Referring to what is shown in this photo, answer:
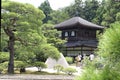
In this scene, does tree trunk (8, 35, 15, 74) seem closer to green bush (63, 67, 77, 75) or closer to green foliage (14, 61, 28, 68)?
green foliage (14, 61, 28, 68)

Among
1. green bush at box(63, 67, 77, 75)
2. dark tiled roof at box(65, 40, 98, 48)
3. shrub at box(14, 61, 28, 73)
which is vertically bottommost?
green bush at box(63, 67, 77, 75)

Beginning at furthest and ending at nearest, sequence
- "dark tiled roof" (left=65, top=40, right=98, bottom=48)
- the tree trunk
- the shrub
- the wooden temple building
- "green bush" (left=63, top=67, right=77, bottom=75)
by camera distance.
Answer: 1. the wooden temple building
2. "dark tiled roof" (left=65, top=40, right=98, bottom=48)
3. the shrub
4. the tree trunk
5. "green bush" (left=63, top=67, right=77, bottom=75)

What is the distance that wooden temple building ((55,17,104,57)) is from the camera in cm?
3506

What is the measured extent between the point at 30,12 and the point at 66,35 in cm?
2088

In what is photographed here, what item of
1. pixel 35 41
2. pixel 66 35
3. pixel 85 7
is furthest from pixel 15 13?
pixel 85 7

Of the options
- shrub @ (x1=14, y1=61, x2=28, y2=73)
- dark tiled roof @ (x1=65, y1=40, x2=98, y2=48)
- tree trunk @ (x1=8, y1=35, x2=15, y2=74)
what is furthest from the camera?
dark tiled roof @ (x1=65, y1=40, x2=98, y2=48)

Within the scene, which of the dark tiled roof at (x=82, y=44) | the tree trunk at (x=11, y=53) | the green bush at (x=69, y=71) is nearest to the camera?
the green bush at (x=69, y=71)

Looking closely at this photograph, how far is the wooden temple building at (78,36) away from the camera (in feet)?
115

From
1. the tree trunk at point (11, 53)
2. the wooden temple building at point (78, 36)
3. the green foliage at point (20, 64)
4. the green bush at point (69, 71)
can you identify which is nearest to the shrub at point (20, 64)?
the green foliage at point (20, 64)

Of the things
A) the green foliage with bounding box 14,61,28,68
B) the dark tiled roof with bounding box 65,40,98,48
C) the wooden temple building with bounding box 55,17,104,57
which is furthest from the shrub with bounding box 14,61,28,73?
the wooden temple building with bounding box 55,17,104,57

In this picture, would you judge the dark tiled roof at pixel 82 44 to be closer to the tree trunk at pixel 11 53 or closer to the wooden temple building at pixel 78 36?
the wooden temple building at pixel 78 36

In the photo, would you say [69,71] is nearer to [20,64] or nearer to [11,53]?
[20,64]

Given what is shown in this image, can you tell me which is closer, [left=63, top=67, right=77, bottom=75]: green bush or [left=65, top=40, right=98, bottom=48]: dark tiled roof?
[left=63, top=67, right=77, bottom=75]: green bush

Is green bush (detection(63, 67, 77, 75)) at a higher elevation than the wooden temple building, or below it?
below
